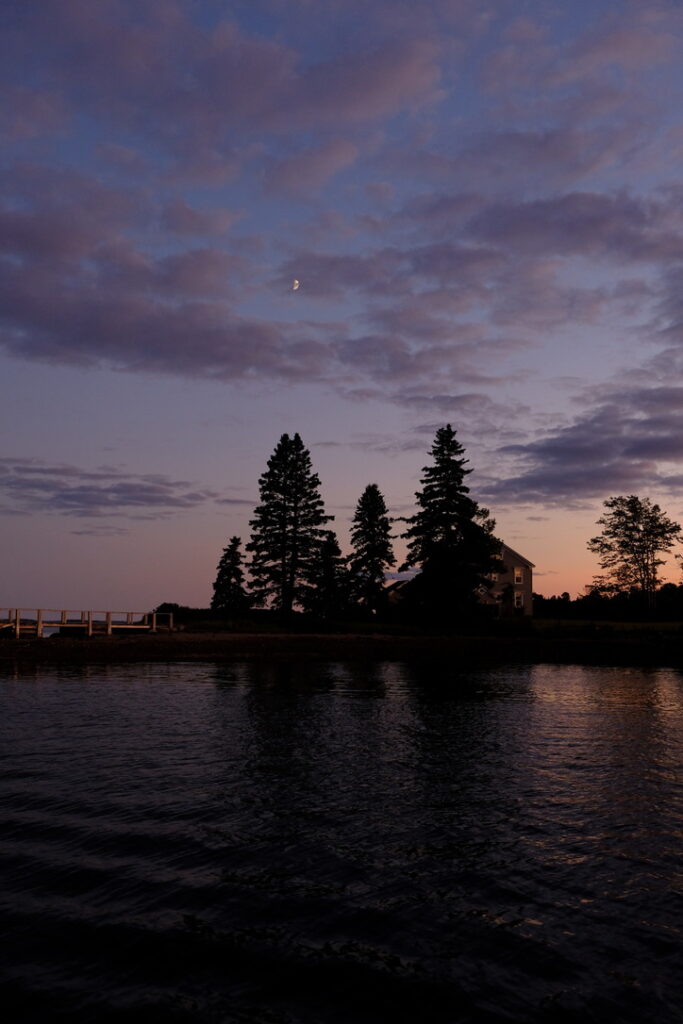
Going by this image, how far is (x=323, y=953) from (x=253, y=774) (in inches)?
343

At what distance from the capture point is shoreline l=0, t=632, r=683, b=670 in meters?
49.0

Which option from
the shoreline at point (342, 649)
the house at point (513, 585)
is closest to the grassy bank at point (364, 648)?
the shoreline at point (342, 649)

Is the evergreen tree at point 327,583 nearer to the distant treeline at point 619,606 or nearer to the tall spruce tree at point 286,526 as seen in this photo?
the tall spruce tree at point 286,526

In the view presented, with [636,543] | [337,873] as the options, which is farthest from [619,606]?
[337,873]

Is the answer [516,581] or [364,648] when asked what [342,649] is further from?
[516,581]

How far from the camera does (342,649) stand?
55.3 meters

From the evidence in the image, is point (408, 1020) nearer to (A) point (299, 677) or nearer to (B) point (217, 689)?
(B) point (217, 689)

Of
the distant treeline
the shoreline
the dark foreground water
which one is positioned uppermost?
the distant treeline

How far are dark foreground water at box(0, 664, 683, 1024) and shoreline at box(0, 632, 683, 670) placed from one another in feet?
89.4

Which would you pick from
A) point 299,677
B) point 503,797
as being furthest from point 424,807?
point 299,677

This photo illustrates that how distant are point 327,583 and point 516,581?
27994 mm

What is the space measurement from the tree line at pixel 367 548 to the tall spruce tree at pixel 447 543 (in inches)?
3.7

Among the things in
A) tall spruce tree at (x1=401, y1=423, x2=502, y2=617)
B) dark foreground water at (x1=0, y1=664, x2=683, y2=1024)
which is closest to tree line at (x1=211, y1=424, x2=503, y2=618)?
tall spruce tree at (x1=401, y1=423, x2=502, y2=617)

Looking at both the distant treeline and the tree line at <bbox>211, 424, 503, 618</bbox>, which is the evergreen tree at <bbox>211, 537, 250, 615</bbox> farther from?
the distant treeline
